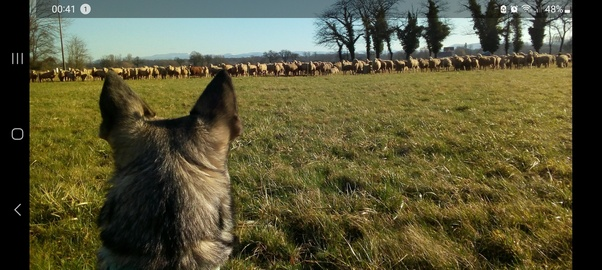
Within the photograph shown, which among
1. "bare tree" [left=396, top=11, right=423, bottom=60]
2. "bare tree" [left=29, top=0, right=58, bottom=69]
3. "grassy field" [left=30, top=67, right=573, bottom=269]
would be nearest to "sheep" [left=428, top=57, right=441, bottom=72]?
"grassy field" [left=30, top=67, right=573, bottom=269]

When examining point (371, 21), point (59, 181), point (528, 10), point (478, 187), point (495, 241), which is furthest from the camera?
point (59, 181)

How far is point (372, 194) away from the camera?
452cm

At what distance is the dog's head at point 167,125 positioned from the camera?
1992 millimetres

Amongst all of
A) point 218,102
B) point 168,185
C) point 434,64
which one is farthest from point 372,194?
point 434,64

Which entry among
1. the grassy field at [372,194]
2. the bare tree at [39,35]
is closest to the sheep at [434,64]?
the grassy field at [372,194]

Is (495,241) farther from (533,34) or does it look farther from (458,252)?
(533,34)

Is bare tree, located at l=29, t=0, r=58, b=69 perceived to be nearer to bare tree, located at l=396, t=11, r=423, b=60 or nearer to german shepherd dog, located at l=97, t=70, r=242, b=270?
german shepherd dog, located at l=97, t=70, r=242, b=270

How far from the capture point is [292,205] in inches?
159

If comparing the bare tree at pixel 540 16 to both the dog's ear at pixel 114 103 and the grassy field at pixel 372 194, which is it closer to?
the grassy field at pixel 372 194

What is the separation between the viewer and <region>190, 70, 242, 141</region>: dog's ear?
7.18 ft

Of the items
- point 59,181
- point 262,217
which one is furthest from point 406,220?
point 59,181

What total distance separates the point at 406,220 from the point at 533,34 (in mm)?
1927

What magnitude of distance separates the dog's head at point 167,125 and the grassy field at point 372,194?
0.34m

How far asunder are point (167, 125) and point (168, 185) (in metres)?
0.47
